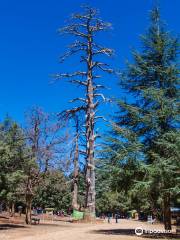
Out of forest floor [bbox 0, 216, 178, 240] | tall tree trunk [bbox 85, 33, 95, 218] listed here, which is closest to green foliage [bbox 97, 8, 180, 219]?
forest floor [bbox 0, 216, 178, 240]

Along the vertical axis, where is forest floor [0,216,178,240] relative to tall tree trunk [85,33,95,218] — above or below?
below

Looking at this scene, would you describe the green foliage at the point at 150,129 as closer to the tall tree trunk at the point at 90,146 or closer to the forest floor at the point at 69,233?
the forest floor at the point at 69,233

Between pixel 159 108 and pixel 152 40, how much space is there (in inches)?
157

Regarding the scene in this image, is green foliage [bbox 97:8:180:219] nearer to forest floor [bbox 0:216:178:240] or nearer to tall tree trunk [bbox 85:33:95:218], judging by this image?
forest floor [bbox 0:216:178:240]

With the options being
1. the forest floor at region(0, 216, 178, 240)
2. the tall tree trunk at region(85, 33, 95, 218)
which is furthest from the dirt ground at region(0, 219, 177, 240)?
the tall tree trunk at region(85, 33, 95, 218)

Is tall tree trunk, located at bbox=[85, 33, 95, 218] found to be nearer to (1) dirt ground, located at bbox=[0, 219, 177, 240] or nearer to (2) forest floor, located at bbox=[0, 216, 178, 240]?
(2) forest floor, located at bbox=[0, 216, 178, 240]

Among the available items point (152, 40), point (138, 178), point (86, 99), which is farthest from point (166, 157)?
point (86, 99)

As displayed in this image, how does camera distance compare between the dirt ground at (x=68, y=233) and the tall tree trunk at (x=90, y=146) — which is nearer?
the dirt ground at (x=68, y=233)

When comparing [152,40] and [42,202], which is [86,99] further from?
[42,202]

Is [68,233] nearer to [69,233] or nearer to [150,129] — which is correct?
[69,233]

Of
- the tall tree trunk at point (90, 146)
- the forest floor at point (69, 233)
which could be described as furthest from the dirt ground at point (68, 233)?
the tall tree trunk at point (90, 146)

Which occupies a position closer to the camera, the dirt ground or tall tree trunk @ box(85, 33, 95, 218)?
the dirt ground

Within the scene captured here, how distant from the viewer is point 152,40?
78.7 feet

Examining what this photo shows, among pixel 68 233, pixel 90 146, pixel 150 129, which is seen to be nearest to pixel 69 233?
pixel 68 233
